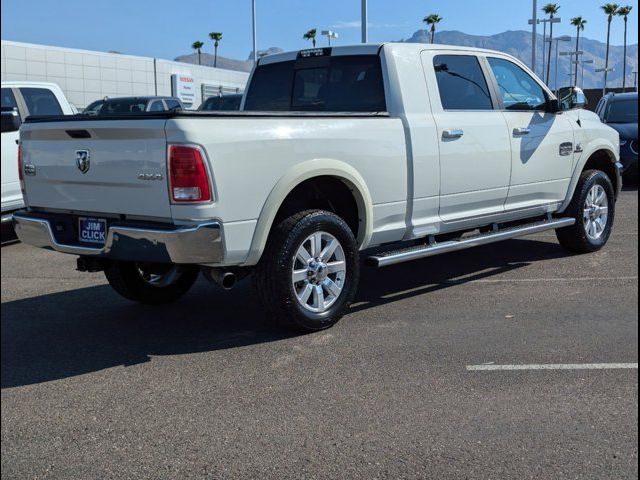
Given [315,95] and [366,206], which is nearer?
[366,206]

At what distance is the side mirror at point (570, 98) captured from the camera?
7176mm

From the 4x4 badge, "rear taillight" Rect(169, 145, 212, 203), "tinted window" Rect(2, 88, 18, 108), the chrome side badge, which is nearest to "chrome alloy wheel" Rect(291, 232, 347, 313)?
"rear taillight" Rect(169, 145, 212, 203)

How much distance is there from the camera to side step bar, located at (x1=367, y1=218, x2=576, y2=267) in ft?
18.6

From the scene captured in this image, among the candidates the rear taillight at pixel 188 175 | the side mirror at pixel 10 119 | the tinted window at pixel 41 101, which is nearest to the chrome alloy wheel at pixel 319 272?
the rear taillight at pixel 188 175

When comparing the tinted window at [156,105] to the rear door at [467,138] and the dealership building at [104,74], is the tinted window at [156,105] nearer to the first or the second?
the rear door at [467,138]

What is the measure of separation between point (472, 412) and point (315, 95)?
359 cm

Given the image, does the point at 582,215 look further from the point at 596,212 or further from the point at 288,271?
the point at 288,271

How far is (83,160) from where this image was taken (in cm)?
494

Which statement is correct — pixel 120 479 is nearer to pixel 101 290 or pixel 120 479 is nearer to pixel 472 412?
pixel 472 412

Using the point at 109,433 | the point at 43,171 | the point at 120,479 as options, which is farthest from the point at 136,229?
the point at 120,479

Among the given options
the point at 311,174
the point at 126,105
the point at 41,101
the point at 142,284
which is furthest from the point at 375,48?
the point at 126,105

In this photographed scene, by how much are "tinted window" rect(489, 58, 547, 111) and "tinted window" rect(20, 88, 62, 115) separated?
19.0 feet

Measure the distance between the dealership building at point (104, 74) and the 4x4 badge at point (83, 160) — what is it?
26666 millimetres

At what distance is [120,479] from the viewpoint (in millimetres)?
3152
